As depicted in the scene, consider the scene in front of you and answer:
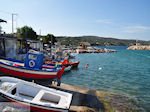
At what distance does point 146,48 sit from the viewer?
17012 centimetres

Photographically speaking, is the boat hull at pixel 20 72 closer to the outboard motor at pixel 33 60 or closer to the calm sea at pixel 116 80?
the outboard motor at pixel 33 60

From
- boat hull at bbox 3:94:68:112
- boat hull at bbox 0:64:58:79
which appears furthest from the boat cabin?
boat hull at bbox 3:94:68:112

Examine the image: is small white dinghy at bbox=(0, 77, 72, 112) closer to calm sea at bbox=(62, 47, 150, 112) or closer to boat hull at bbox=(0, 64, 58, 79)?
boat hull at bbox=(0, 64, 58, 79)

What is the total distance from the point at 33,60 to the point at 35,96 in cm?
702

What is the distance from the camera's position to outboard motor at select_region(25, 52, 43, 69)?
13.8 meters

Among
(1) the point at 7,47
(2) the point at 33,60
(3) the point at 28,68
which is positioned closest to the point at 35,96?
(3) the point at 28,68

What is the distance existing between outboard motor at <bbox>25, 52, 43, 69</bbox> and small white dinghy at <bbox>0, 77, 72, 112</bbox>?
4486mm

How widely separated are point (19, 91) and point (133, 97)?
11634mm

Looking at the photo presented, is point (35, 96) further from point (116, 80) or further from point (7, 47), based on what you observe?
point (7, 47)

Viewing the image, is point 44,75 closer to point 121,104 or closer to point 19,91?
point 19,91

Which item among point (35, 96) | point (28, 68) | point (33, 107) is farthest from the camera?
point (28, 68)

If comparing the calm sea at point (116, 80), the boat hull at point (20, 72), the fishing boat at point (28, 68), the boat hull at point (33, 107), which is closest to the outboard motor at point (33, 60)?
the fishing boat at point (28, 68)

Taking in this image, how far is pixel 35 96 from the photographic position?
773cm

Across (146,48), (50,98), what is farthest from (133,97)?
(146,48)
